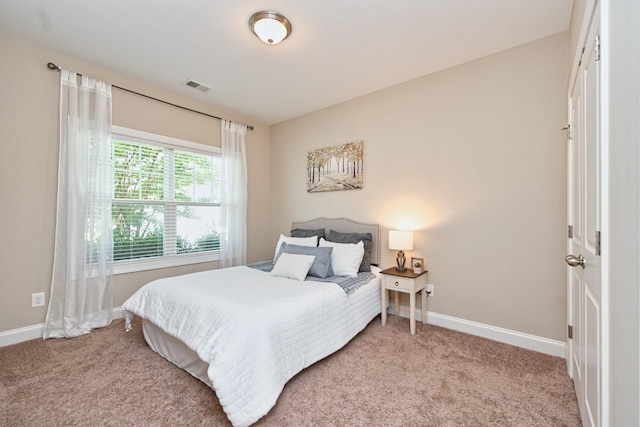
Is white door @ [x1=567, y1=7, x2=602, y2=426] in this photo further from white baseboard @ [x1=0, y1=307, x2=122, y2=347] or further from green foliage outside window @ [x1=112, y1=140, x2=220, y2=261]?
white baseboard @ [x1=0, y1=307, x2=122, y2=347]

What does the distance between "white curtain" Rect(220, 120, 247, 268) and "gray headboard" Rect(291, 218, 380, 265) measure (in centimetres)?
80

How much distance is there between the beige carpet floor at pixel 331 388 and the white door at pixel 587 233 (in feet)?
1.06

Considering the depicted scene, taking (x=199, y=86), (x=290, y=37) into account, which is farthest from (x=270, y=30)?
(x=199, y=86)

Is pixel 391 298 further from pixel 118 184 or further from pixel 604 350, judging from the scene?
pixel 118 184

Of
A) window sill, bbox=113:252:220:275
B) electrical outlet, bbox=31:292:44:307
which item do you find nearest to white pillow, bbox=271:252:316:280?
window sill, bbox=113:252:220:275

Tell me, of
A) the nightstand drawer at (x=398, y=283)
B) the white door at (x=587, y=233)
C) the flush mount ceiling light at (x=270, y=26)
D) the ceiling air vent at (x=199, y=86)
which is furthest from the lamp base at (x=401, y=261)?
the ceiling air vent at (x=199, y=86)

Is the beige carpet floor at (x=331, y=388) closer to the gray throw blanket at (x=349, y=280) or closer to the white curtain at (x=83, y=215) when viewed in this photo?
the white curtain at (x=83, y=215)

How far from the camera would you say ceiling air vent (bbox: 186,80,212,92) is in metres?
3.12

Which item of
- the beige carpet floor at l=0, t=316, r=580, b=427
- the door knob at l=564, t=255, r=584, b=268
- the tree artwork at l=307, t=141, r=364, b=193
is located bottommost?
the beige carpet floor at l=0, t=316, r=580, b=427

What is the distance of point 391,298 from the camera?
3.15 m

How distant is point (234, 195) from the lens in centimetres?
391

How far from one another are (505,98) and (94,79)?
3.95 m

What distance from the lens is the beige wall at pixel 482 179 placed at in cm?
229

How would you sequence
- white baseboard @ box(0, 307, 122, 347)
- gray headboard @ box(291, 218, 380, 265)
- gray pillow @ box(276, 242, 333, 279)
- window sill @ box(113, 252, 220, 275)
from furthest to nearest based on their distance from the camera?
gray headboard @ box(291, 218, 380, 265), window sill @ box(113, 252, 220, 275), gray pillow @ box(276, 242, 333, 279), white baseboard @ box(0, 307, 122, 347)
